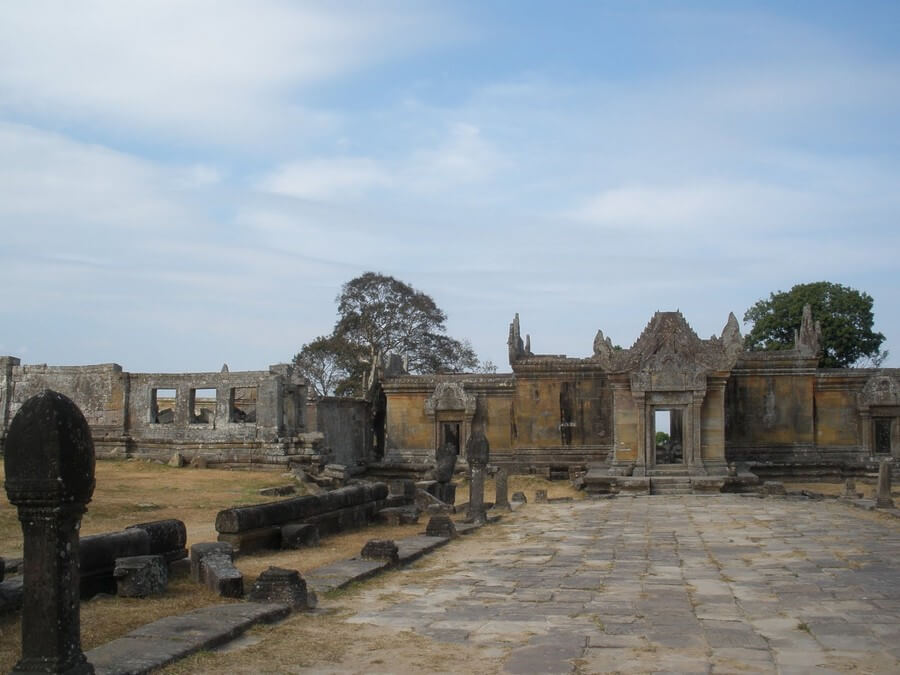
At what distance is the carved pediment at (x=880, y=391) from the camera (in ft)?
94.4

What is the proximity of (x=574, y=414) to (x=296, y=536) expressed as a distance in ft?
60.0

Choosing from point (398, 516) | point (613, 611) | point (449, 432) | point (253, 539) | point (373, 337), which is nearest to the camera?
point (613, 611)

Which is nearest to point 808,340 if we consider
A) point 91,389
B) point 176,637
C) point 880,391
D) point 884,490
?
point 880,391

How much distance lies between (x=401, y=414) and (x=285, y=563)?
67.0 feet

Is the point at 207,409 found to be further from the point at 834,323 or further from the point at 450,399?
the point at 834,323

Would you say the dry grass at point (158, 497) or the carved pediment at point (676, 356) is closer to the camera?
the dry grass at point (158, 497)

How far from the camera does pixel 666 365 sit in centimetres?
2706

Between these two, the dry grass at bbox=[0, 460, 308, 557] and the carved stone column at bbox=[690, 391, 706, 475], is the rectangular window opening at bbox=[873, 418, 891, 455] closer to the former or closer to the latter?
the carved stone column at bbox=[690, 391, 706, 475]

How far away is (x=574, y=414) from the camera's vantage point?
100ft

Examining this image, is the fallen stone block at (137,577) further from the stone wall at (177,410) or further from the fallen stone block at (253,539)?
the stone wall at (177,410)

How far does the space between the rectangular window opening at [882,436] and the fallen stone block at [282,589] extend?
24.8 meters

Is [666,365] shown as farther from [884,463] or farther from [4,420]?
[4,420]

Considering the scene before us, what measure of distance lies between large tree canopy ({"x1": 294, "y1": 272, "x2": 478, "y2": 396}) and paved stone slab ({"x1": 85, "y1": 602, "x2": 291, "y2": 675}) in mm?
37597

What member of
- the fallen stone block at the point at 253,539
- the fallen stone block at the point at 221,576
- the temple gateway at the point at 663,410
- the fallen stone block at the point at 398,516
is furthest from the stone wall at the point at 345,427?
the fallen stone block at the point at 221,576
